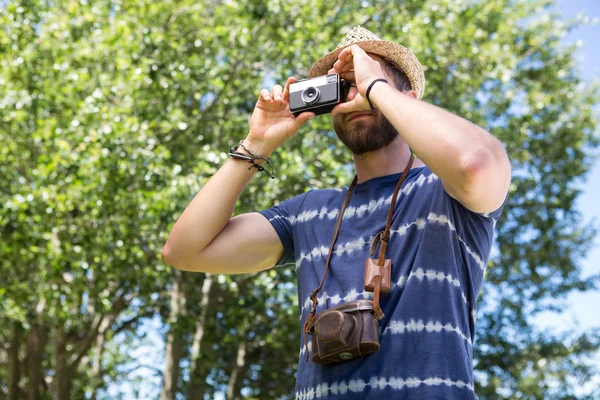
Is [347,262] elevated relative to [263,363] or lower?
lower

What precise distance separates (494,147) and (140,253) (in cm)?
771

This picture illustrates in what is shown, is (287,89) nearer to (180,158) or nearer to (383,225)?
(383,225)

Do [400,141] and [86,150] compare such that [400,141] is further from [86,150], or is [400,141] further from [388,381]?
[86,150]

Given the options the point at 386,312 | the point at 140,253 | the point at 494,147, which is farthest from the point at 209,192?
the point at 140,253

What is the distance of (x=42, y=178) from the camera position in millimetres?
8977

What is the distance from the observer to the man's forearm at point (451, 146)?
1.92m

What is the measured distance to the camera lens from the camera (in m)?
2.39

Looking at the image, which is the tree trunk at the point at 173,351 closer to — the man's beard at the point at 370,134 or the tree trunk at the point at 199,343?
the tree trunk at the point at 199,343

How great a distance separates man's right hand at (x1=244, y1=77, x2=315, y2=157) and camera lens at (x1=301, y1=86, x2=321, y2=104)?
0.13 meters

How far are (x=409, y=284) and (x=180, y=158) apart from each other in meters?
8.46

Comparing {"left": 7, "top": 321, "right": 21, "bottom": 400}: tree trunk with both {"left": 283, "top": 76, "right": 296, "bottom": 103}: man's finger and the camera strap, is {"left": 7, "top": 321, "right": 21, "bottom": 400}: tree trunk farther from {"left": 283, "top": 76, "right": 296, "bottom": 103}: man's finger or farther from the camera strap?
the camera strap

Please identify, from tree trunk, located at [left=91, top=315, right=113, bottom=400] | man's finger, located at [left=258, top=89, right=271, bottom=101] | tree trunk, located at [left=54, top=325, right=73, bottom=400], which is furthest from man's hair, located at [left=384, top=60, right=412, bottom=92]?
tree trunk, located at [left=91, top=315, right=113, bottom=400]

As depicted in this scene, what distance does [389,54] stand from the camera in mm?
2574

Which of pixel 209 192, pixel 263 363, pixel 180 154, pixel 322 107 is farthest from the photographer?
pixel 263 363
